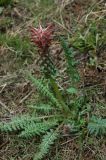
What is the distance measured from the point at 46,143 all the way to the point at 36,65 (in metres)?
0.84

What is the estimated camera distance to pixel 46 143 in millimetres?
2732

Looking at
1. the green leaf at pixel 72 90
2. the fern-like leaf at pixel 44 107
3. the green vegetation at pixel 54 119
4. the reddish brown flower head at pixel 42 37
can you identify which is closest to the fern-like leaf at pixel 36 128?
the green vegetation at pixel 54 119

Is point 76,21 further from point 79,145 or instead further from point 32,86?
point 79,145

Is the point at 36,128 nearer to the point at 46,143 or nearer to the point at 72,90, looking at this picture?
the point at 46,143

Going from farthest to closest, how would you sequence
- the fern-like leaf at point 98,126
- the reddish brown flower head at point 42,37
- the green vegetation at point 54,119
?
the green vegetation at point 54,119, the fern-like leaf at point 98,126, the reddish brown flower head at point 42,37

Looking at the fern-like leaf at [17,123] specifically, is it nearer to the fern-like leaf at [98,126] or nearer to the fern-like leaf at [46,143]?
the fern-like leaf at [46,143]

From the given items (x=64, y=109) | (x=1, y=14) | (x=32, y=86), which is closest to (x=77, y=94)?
(x=64, y=109)

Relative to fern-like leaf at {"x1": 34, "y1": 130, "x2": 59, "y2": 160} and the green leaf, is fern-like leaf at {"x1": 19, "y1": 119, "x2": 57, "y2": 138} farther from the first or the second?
the green leaf

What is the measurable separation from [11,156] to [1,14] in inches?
62.2

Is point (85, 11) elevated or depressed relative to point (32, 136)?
elevated

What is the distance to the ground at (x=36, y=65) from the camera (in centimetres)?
279

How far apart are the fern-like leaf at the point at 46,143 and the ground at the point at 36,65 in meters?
0.07

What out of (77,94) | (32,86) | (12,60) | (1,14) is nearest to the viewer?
(77,94)

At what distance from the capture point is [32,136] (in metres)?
2.89
